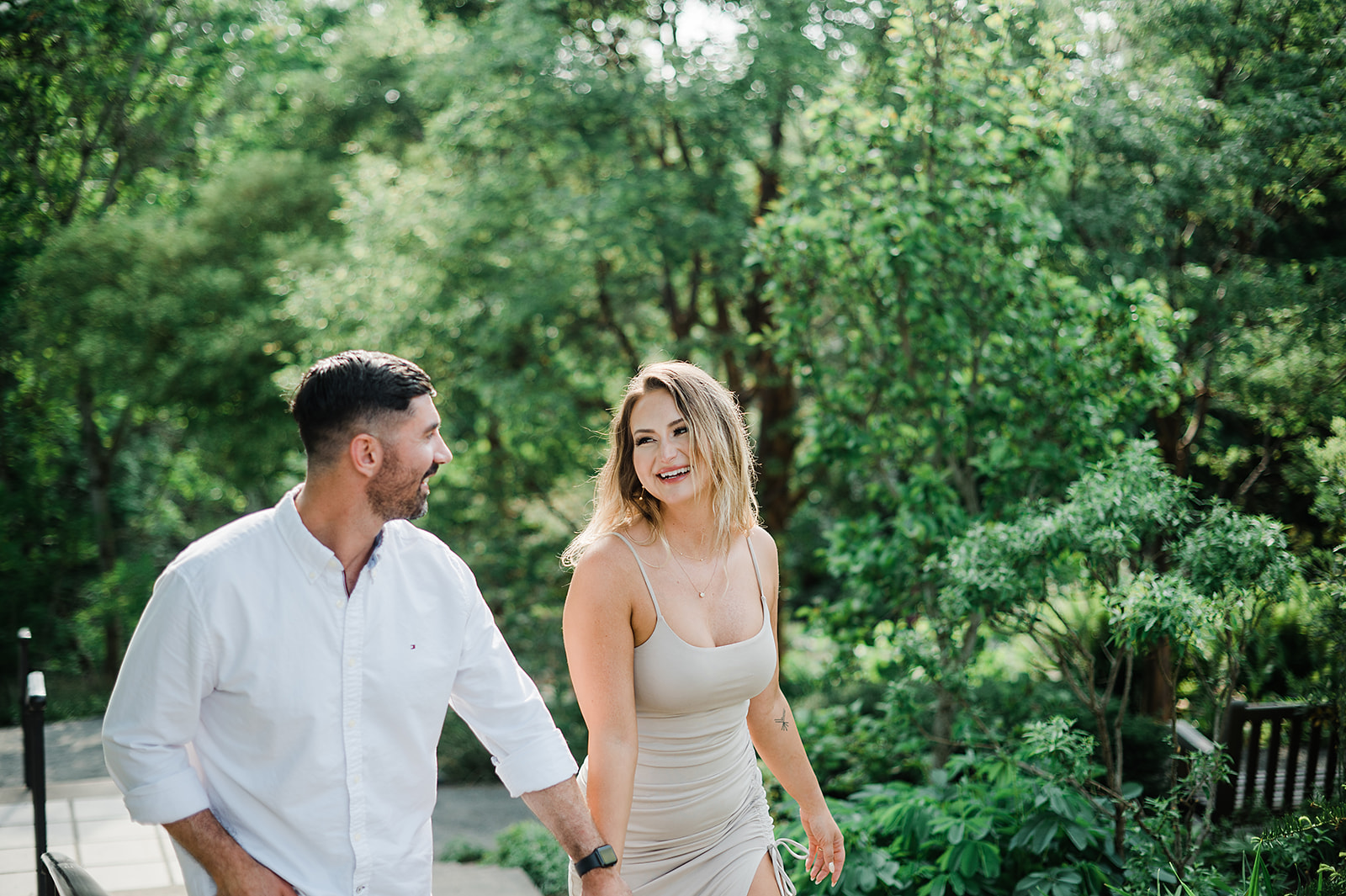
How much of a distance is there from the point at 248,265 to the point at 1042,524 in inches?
301

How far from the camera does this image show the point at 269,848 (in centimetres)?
170

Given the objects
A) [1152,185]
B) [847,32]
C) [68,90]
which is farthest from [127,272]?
[1152,185]

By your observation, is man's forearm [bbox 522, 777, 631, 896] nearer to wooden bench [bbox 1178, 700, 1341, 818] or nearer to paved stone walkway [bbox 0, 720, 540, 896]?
paved stone walkway [bbox 0, 720, 540, 896]

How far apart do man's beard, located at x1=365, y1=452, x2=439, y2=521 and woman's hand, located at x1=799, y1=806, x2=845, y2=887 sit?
132cm

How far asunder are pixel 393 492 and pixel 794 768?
1311 mm

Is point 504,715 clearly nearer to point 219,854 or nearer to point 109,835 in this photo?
point 219,854

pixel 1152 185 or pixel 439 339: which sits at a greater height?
pixel 1152 185

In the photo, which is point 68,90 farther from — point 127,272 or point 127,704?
point 127,704

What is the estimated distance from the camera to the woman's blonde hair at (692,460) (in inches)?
92.3

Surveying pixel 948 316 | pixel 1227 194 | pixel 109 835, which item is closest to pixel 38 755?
pixel 109 835

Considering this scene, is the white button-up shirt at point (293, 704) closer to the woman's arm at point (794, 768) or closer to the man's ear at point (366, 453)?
the man's ear at point (366, 453)

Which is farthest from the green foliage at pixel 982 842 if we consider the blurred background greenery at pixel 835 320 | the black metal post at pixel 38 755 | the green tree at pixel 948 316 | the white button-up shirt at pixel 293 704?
the black metal post at pixel 38 755

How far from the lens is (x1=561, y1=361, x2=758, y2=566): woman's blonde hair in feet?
7.69

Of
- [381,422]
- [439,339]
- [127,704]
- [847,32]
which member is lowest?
[127,704]
